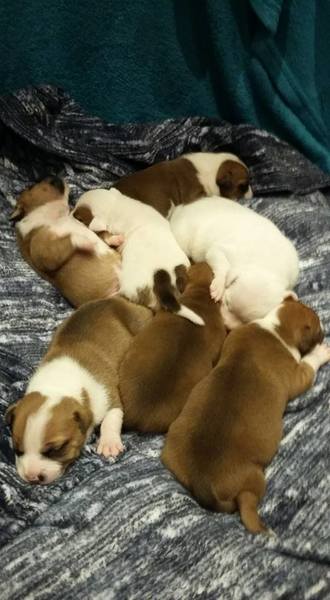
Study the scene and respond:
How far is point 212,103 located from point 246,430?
1686mm

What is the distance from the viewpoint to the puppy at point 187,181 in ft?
7.94

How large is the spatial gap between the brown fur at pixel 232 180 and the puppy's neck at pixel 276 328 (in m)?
0.86

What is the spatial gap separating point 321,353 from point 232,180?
0.95m

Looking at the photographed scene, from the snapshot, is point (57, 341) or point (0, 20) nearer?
point (57, 341)

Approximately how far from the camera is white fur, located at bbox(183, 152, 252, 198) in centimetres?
255

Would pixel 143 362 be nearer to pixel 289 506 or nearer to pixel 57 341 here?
pixel 57 341

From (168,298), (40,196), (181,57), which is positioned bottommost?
(168,298)

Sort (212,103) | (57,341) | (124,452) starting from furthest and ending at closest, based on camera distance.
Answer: (212,103)
(57,341)
(124,452)

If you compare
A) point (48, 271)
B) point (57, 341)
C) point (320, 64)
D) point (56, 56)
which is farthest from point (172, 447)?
point (320, 64)

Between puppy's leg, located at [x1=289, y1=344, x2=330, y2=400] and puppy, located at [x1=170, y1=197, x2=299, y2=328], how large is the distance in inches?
7.4

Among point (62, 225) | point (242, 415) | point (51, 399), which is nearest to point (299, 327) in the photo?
point (242, 415)

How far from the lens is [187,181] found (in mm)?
2496

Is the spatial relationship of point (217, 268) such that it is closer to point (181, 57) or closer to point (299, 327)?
point (299, 327)

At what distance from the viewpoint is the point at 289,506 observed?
1.49 metres
